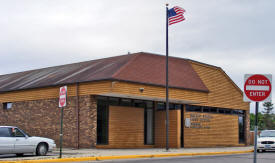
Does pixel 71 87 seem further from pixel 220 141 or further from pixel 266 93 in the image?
pixel 266 93

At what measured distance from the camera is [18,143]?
68.1 ft

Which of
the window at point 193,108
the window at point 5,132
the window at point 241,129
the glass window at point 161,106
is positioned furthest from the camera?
the window at point 241,129

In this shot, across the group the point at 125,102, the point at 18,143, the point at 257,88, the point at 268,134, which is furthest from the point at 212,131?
the point at 257,88

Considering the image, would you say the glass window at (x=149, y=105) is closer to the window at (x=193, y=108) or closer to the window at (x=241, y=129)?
the window at (x=193, y=108)

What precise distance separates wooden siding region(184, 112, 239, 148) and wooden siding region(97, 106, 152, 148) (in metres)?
4.57

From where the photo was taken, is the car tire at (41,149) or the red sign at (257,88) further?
the car tire at (41,149)

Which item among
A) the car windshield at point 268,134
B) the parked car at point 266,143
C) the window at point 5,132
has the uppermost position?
the window at point 5,132

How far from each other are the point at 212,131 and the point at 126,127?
30.7 ft

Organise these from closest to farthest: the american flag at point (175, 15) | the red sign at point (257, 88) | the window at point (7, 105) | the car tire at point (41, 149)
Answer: the red sign at point (257, 88) → the car tire at point (41, 149) → the american flag at point (175, 15) → the window at point (7, 105)

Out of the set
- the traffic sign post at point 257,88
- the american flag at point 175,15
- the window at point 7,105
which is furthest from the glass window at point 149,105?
the traffic sign post at point 257,88

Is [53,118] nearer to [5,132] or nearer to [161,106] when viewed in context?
[161,106]

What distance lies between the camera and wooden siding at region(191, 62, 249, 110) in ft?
116

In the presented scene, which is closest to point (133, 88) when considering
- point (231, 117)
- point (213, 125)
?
point (213, 125)

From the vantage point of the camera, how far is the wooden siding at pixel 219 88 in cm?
3540
